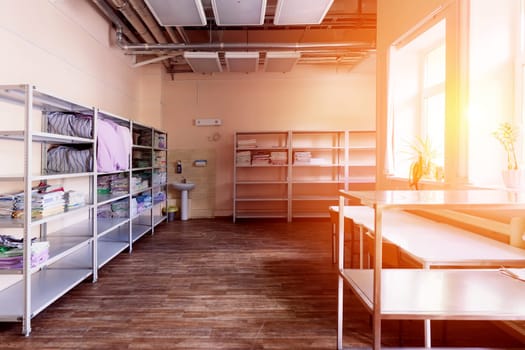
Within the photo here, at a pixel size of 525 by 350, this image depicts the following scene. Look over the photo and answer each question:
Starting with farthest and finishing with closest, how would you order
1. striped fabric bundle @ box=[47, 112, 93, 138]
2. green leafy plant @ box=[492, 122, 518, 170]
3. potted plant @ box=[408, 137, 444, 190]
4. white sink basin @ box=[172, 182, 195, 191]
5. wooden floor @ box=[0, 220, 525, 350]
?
1. white sink basin @ box=[172, 182, 195, 191]
2. striped fabric bundle @ box=[47, 112, 93, 138]
3. potted plant @ box=[408, 137, 444, 190]
4. green leafy plant @ box=[492, 122, 518, 170]
5. wooden floor @ box=[0, 220, 525, 350]

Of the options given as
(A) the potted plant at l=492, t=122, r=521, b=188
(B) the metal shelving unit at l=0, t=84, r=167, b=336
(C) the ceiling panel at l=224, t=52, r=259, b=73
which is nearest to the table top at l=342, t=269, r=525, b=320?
(A) the potted plant at l=492, t=122, r=521, b=188

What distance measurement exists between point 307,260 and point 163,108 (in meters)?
4.54

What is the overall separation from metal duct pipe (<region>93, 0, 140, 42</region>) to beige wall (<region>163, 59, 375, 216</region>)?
4.83ft

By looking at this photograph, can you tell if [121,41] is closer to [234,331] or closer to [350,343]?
[234,331]

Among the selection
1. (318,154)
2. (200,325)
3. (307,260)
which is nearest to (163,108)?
(318,154)

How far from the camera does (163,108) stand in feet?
20.3

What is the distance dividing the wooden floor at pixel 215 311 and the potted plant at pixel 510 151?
1061 mm

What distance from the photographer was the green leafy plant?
2029 mm

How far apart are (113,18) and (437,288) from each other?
491 cm

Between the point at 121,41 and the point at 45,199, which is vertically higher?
the point at 121,41

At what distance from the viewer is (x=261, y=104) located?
627cm

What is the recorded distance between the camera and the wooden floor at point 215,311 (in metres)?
1.91

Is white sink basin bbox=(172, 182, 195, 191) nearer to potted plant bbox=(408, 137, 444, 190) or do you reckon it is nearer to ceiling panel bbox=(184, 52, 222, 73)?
ceiling panel bbox=(184, 52, 222, 73)

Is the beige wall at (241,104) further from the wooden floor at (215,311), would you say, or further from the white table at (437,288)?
the white table at (437,288)
